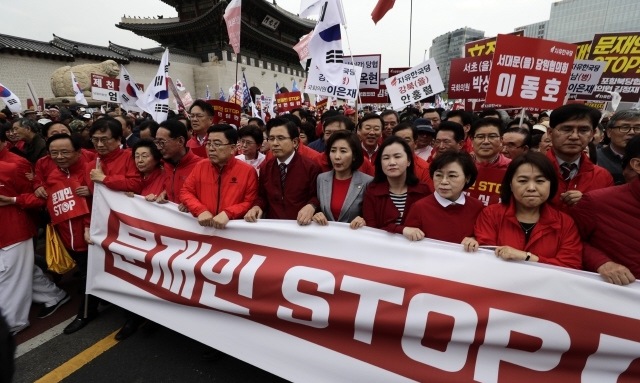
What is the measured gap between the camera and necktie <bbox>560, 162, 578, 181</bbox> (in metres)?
2.36

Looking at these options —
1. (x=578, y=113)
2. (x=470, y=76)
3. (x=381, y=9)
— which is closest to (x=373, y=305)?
(x=578, y=113)

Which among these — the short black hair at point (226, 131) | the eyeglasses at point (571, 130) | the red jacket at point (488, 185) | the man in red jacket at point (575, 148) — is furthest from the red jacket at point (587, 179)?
the short black hair at point (226, 131)

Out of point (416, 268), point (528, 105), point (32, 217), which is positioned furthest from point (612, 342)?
point (32, 217)

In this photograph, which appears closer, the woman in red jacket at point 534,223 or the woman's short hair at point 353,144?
the woman in red jacket at point 534,223

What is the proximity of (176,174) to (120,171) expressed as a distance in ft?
2.02

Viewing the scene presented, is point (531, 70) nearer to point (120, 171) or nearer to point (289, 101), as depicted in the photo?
point (120, 171)

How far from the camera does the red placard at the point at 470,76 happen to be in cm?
647

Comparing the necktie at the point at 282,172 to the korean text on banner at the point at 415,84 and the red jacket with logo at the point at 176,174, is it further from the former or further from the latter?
the korean text on banner at the point at 415,84

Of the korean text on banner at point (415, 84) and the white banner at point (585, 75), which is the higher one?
the white banner at point (585, 75)

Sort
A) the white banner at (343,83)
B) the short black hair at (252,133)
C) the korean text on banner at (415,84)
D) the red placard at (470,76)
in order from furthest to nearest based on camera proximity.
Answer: the red placard at (470,76), the korean text on banner at (415,84), the white banner at (343,83), the short black hair at (252,133)

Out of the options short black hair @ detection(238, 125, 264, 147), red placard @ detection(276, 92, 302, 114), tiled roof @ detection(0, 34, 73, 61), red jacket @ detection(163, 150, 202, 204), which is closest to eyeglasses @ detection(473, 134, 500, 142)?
short black hair @ detection(238, 125, 264, 147)

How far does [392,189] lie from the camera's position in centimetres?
244

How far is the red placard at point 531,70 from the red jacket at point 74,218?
3918mm

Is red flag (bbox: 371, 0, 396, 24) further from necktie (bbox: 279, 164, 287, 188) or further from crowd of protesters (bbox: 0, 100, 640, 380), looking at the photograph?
necktie (bbox: 279, 164, 287, 188)
